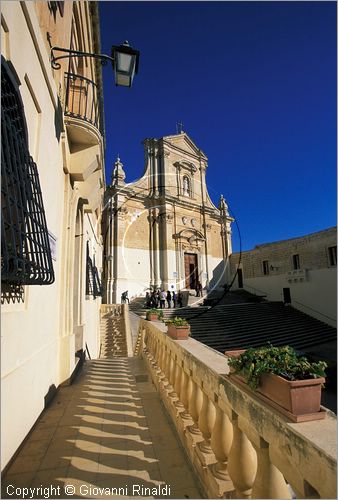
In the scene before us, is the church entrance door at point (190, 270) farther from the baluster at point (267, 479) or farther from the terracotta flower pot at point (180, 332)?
the baluster at point (267, 479)

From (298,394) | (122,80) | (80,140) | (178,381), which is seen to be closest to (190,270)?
(80,140)

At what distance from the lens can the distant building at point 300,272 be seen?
711 inches

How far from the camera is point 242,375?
1.65 metres

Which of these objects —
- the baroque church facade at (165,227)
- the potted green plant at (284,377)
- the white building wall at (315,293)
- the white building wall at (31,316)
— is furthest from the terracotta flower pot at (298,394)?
the white building wall at (315,293)

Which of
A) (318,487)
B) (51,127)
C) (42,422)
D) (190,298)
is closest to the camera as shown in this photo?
(318,487)

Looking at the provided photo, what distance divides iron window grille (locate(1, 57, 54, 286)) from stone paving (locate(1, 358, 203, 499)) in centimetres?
155

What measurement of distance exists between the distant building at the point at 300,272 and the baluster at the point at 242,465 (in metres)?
16.0

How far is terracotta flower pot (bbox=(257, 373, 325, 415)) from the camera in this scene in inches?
49.1

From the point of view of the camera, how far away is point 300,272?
19797 mm

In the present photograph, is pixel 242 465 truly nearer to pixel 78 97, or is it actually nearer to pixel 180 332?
pixel 180 332

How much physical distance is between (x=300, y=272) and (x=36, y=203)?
20534 mm

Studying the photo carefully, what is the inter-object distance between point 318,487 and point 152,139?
2474 centimetres

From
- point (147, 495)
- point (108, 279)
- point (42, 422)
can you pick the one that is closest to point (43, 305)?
point (42, 422)

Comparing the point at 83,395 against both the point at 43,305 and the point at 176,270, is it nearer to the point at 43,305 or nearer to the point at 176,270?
the point at 43,305
